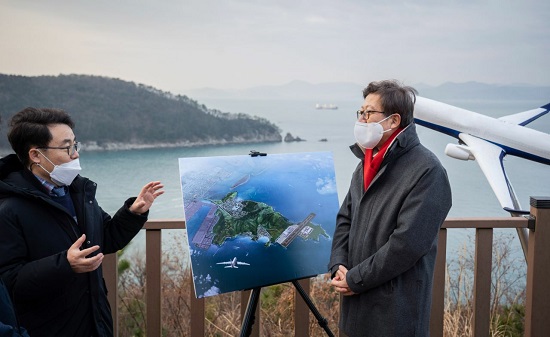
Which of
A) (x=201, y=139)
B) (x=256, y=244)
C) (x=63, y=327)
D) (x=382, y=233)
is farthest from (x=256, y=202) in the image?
(x=201, y=139)

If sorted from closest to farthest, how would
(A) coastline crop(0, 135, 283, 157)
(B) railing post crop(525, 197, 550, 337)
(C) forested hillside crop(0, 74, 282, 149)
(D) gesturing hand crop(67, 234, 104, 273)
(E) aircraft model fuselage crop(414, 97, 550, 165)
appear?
1. (D) gesturing hand crop(67, 234, 104, 273)
2. (B) railing post crop(525, 197, 550, 337)
3. (E) aircraft model fuselage crop(414, 97, 550, 165)
4. (A) coastline crop(0, 135, 283, 157)
5. (C) forested hillside crop(0, 74, 282, 149)

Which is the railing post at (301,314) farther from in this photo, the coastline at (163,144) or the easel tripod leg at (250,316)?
the coastline at (163,144)

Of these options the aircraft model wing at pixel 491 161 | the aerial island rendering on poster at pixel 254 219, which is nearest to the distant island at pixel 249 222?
the aerial island rendering on poster at pixel 254 219

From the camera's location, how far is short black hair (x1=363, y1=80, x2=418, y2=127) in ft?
6.26

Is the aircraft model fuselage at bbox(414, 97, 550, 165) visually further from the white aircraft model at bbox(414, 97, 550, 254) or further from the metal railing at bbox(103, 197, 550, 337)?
the metal railing at bbox(103, 197, 550, 337)

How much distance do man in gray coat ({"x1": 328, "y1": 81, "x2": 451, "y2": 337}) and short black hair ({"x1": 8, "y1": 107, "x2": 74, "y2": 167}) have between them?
1094 millimetres

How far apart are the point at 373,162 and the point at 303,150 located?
4.70 meters

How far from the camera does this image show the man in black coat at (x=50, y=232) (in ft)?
5.43

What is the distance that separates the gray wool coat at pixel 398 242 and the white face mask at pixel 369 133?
0.26 feet

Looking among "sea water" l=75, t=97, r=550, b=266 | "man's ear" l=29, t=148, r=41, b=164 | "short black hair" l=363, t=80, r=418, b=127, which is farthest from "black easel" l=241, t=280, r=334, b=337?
"sea water" l=75, t=97, r=550, b=266

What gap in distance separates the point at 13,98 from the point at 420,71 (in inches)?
248

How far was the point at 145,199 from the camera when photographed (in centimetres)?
204

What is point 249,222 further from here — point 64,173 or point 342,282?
point 64,173

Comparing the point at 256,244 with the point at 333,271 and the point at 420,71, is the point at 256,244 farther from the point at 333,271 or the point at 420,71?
the point at 420,71
